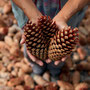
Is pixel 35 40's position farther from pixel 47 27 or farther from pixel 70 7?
pixel 70 7

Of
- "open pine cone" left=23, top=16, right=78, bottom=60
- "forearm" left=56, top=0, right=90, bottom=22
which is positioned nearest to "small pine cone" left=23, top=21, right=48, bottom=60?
"open pine cone" left=23, top=16, right=78, bottom=60

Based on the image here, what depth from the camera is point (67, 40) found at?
386 mm

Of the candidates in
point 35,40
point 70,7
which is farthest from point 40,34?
point 70,7

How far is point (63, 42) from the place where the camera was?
1.30 ft

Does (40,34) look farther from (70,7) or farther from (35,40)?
(70,7)

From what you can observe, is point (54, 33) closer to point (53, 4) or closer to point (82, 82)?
point (53, 4)

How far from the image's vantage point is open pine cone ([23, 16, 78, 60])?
38cm

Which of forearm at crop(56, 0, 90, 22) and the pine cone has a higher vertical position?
forearm at crop(56, 0, 90, 22)

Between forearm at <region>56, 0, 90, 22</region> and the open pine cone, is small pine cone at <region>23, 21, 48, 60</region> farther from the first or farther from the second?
forearm at <region>56, 0, 90, 22</region>

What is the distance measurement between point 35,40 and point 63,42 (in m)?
0.09

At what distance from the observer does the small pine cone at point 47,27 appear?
1.28ft

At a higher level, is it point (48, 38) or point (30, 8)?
point (30, 8)

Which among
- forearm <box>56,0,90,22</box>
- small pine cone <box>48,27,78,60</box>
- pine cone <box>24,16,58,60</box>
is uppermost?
forearm <box>56,0,90,22</box>

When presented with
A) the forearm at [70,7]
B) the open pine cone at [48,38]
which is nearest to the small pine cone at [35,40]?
the open pine cone at [48,38]
